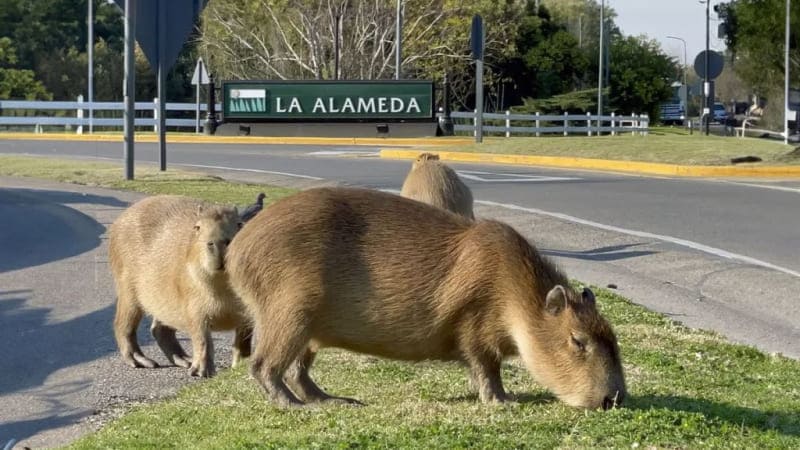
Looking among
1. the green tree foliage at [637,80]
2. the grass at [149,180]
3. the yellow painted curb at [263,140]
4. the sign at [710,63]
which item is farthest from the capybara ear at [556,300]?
the green tree foliage at [637,80]

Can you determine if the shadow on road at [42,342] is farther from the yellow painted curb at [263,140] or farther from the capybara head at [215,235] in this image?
the yellow painted curb at [263,140]

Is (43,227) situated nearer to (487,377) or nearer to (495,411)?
(487,377)

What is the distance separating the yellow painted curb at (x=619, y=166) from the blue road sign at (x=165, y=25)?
890 cm

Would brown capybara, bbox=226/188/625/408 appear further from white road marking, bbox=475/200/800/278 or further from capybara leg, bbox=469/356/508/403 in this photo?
white road marking, bbox=475/200/800/278

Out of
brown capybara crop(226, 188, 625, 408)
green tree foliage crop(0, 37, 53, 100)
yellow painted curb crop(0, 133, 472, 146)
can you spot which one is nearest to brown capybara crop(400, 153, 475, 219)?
brown capybara crop(226, 188, 625, 408)

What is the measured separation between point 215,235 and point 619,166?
17384 millimetres

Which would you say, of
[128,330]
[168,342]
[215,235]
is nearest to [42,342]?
[128,330]

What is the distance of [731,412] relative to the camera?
17.6 ft

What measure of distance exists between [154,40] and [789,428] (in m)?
13.1

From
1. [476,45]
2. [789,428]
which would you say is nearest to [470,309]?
[789,428]

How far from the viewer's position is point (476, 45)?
2886 cm

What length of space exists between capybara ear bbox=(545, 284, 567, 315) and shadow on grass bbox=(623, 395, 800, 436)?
490 mm

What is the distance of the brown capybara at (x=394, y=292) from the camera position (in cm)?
539

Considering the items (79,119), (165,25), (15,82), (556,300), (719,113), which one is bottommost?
(556,300)
